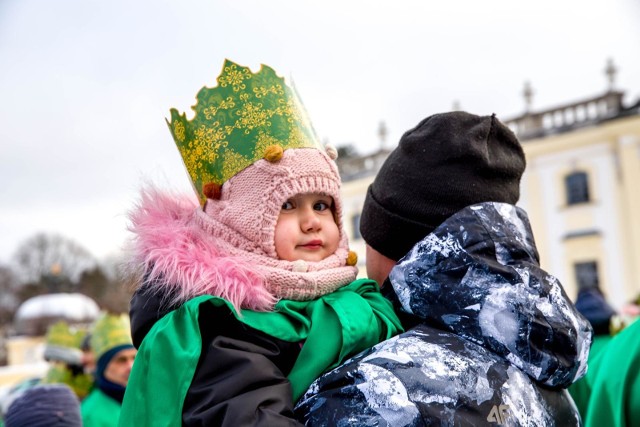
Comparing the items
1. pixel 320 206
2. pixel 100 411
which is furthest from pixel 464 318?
pixel 100 411

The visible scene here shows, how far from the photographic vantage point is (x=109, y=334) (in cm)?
627

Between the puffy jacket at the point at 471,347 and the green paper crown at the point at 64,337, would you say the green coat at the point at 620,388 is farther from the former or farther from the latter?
the green paper crown at the point at 64,337

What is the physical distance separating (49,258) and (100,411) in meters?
48.9

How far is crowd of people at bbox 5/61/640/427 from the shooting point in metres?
1.73

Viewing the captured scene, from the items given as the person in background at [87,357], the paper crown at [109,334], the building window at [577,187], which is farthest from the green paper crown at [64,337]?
the building window at [577,187]

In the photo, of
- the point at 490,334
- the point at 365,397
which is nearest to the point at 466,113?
the point at 490,334

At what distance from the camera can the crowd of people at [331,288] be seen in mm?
1730

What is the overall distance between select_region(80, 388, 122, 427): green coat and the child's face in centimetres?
348

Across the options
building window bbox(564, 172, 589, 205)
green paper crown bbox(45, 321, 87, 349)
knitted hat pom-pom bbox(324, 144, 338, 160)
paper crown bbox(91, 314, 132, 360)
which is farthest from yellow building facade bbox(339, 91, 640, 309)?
knitted hat pom-pom bbox(324, 144, 338, 160)

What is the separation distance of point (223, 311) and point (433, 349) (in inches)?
22.1

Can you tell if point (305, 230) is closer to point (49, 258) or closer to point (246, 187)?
point (246, 187)

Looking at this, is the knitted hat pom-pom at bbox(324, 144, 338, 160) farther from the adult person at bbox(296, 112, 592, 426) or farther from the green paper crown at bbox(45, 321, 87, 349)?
the green paper crown at bbox(45, 321, 87, 349)

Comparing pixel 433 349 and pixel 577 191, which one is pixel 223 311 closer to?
pixel 433 349

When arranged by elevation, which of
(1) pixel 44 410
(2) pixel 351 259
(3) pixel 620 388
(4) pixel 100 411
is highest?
(2) pixel 351 259
